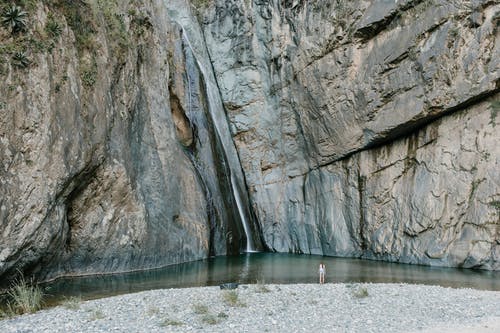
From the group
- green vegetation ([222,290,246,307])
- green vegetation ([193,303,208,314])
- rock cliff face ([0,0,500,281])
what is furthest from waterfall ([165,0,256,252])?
green vegetation ([193,303,208,314])

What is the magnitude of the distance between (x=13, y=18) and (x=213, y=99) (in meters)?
14.8

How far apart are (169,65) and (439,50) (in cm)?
1384

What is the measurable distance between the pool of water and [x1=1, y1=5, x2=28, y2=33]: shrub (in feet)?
26.1

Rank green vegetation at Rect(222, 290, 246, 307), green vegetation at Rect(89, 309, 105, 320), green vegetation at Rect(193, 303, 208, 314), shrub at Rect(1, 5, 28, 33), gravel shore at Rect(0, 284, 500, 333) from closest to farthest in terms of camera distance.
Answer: gravel shore at Rect(0, 284, 500, 333) → green vegetation at Rect(89, 309, 105, 320) → green vegetation at Rect(193, 303, 208, 314) → green vegetation at Rect(222, 290, 246, 307) → shrub at Rect(1, 5, 28, 33)

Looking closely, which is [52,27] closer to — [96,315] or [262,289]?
[96,315]

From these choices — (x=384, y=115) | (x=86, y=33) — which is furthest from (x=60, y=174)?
(x=384, y=115)

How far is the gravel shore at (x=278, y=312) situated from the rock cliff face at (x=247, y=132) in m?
3.88

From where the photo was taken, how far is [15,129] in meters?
12.6

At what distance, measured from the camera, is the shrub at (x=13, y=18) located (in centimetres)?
1301

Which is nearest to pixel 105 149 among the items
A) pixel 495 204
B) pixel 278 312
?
pixel 278 312

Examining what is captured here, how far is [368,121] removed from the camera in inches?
884

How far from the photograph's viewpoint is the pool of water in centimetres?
1387

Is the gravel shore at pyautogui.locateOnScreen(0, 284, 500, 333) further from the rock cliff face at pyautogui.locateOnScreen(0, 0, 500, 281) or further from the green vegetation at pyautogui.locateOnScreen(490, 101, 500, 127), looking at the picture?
the green vegetation at pyautogui.locateOnScreen(490, 101, 500, 127)

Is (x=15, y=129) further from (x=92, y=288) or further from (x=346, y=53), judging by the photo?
(x=346, y=53)
